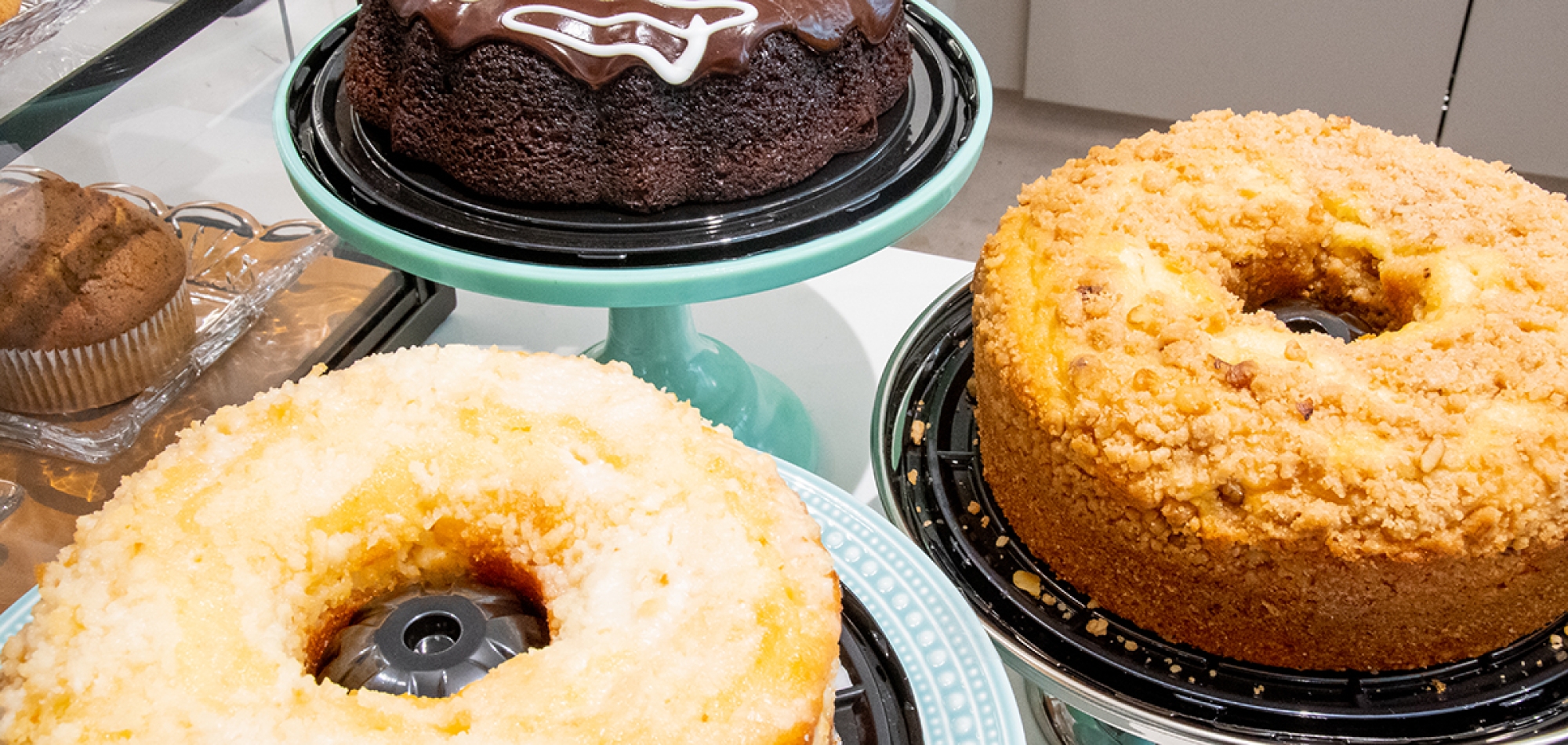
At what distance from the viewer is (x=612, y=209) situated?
115 cm

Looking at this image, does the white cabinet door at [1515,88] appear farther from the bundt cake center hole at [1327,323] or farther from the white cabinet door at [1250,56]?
the bundt cake center hole at [1327,323]

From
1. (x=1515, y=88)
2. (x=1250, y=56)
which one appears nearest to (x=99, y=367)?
(x=1250, y=56)

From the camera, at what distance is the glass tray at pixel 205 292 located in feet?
4.58

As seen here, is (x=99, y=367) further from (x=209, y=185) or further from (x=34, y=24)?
(x=34, y=24)

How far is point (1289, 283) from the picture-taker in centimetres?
121

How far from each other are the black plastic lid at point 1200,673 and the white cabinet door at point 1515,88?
204cm

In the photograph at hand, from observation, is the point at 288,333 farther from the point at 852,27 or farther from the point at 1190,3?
the point at 1190,3

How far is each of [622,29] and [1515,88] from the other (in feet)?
7.89

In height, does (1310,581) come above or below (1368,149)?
below

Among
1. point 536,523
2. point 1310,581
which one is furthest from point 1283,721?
point 536,523

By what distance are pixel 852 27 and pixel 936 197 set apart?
Result: 7.5 inches

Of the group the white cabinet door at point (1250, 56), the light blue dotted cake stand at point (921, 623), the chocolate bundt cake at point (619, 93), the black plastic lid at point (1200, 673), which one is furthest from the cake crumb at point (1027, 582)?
the white cabinet door at point (1250, 56)

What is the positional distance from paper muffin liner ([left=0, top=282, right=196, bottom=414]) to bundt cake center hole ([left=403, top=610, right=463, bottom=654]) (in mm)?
901

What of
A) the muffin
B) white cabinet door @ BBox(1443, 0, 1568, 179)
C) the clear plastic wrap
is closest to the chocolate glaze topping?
the clear plastic wrap
